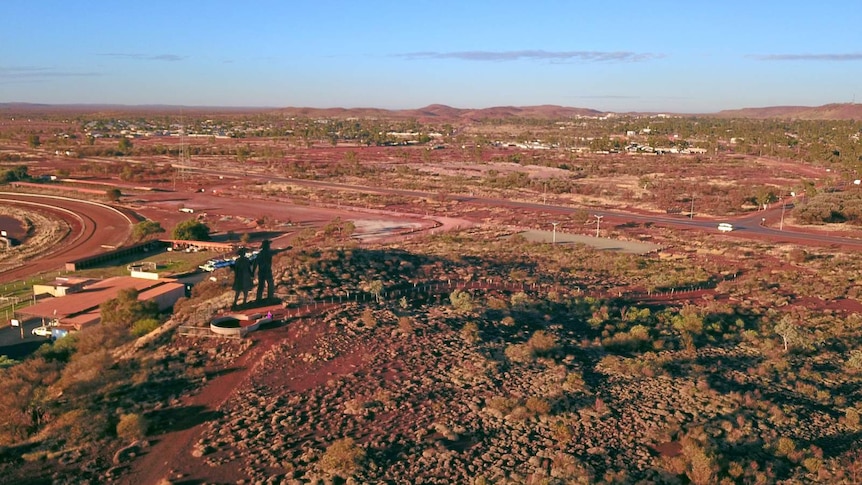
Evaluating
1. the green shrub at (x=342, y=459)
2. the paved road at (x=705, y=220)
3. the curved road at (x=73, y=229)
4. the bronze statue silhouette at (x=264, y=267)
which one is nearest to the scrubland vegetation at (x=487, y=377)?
the green shrub at (x=342, y=459)

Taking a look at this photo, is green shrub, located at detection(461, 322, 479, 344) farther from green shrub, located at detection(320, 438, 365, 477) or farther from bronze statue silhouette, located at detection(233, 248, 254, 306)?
green shrub, located at detection(320, 438, 365, 477)

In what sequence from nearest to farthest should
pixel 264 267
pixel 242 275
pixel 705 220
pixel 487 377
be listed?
pixel 487 377
pixel 242 275
pixel 264 267
pixel 705 220

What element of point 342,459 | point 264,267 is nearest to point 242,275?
point 264,267

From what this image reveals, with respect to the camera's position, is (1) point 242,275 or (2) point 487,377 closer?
(2) point 487,377

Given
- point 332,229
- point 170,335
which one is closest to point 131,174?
point 332,229

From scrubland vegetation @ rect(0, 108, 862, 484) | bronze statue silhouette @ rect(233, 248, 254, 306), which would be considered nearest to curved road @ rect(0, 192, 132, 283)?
scrubland vegetation @ rect(0, 108, 862, 484)

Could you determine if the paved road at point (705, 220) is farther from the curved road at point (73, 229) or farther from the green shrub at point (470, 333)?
the green shrub at point (470, 333)

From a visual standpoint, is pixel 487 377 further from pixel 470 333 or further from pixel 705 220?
pixel 705 220

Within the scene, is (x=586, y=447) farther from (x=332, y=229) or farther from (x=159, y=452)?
(x=332, y=229)
